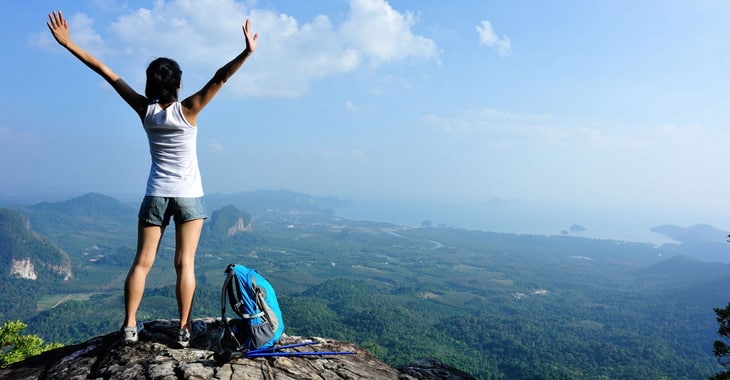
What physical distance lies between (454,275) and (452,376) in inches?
4806

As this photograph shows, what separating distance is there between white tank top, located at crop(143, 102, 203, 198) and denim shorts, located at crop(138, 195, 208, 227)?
53 mm

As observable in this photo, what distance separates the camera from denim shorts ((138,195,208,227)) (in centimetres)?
360

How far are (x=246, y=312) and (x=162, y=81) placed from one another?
224 cm

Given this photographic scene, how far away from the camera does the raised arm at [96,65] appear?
354 cm

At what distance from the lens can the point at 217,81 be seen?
341 centimetres

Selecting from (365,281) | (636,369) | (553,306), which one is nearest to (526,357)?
(636,369)

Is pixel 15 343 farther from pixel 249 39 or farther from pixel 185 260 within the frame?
pixel 249 39

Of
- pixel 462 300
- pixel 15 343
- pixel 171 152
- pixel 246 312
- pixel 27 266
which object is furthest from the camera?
pixel 27 266

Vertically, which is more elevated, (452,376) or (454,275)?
(452,376)

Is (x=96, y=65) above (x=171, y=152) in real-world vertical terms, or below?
above

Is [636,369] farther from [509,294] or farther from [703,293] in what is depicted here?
[703,293]

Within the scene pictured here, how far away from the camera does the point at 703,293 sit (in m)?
103

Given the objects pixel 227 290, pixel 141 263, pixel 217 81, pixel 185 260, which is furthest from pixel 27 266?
pixel 217 81

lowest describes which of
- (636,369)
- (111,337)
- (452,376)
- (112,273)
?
(112,273)
